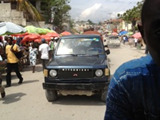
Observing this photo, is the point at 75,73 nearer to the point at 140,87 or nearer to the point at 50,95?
the point at 50,95

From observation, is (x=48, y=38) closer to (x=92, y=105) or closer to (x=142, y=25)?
(x=92, y=105)

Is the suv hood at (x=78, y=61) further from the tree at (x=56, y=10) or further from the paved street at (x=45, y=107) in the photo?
the tree at (x=56, y=10)

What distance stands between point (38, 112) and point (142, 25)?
425 cm

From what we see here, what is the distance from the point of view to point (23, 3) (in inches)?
917

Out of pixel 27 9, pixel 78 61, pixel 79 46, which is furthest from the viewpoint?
pixel 27 9

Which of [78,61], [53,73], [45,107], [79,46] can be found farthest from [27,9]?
[45,107]

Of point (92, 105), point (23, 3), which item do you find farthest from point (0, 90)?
point (23, 3)

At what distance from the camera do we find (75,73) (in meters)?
5.07

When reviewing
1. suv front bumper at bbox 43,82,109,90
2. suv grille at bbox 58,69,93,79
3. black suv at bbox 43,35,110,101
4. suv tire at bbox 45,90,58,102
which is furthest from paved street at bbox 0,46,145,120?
suv grille at bbox 58,69,93,79

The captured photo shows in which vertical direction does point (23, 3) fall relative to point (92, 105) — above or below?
above

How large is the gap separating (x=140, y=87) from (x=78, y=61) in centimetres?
435

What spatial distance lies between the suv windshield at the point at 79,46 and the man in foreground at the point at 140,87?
491cm

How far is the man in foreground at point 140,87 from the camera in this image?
96 cm

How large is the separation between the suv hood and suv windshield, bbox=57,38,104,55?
1.04ft
